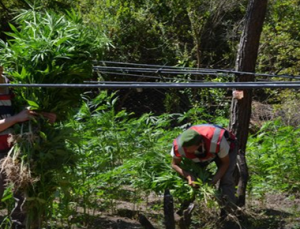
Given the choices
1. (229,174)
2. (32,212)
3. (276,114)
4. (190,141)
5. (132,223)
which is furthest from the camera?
(276,114)

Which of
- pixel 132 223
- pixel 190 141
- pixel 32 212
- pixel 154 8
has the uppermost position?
pixel 154 8

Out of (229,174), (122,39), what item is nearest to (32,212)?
(229,174)

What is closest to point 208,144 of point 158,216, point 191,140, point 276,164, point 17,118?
point 191,140

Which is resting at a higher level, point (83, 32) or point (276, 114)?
point (83, 32)

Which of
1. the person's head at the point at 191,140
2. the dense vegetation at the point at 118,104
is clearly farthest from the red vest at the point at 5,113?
the person's head at the point at 191,140

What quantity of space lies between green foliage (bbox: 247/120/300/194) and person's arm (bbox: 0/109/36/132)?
10.7 ft

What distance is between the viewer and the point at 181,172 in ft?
19.7

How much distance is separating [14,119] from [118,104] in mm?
8660

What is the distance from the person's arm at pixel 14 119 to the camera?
485cm

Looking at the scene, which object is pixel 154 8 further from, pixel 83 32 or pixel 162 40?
pixel 83 32

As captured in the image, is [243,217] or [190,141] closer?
[190,141]

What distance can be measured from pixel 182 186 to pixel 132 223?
3.10ft

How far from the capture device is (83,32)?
5.11m

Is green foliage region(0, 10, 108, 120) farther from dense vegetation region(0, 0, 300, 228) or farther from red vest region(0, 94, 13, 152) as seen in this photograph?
red vest region(0, 94, 13, 152)
